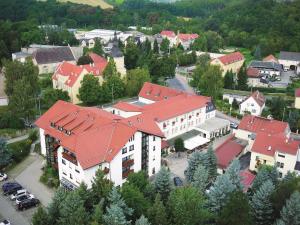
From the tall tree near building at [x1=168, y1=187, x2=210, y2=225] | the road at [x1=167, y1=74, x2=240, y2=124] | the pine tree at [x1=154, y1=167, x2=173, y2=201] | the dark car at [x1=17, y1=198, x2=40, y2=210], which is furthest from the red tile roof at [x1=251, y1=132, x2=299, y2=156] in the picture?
the road at [x1=167, y1=74, x2=240, y2=124]

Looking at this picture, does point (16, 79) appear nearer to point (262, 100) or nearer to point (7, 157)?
point (7, 157)

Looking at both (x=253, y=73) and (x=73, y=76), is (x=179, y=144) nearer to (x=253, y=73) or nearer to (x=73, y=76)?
(x=73, y=76)

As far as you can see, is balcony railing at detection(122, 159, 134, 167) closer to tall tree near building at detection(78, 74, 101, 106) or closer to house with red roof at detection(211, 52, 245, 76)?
tall tree near building at detection(78, 74, 101, 106)

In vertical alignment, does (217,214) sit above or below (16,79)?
below

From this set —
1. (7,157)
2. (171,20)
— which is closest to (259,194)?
(7,157)

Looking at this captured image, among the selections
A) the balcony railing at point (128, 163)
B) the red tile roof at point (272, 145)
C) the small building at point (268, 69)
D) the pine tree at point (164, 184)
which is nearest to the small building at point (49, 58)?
the small building at point (268, 69)

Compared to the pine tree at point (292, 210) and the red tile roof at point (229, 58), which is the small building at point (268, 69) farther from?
the pine tree at point (292, 210)

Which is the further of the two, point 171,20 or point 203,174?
point 171,20
